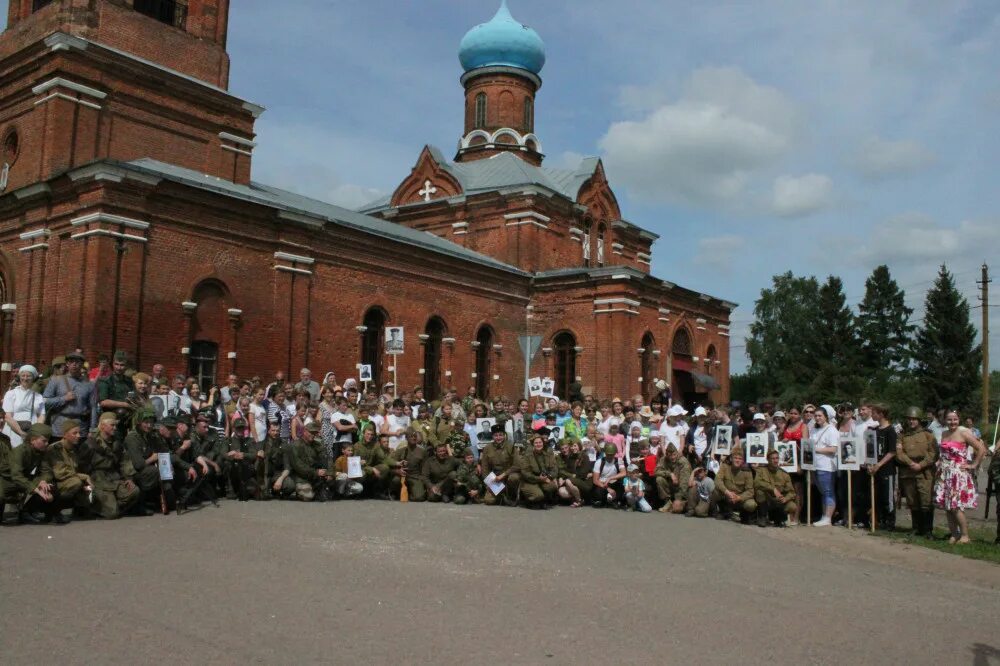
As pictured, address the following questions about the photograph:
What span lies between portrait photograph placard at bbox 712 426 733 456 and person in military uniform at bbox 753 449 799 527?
0.88m

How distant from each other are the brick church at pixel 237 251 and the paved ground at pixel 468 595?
10597 mm

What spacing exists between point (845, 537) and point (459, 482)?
589cm

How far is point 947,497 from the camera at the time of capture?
423 inches

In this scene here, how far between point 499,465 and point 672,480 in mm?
2856

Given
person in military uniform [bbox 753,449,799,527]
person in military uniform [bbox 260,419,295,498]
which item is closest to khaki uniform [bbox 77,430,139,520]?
person in military uniform [bbox 260,419,295,498]

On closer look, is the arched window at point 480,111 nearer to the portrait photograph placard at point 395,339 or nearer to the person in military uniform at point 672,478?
the portrait photograph placard at point 395,339

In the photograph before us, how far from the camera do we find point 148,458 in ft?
36.1

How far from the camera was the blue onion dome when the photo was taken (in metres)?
36.9

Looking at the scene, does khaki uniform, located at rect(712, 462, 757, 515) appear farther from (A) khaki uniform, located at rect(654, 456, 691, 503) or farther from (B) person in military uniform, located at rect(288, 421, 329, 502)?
(B) person in military uniform, located at rect(288, 421, 329, 502)

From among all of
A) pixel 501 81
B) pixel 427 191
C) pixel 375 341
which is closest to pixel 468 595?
pixel 375 341

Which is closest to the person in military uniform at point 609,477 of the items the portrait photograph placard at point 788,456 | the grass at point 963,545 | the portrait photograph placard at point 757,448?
the portrait photograph placard at point 757,448

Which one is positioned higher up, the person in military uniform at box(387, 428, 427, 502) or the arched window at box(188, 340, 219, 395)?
the arched window at box(188, 340, 219, 395)

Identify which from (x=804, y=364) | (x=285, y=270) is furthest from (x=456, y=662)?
(x=804, y=364)

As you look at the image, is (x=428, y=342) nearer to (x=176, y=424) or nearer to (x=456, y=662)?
(x=176, y=424)
